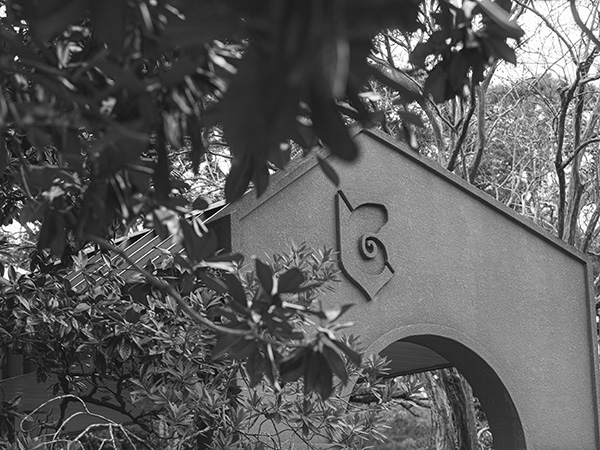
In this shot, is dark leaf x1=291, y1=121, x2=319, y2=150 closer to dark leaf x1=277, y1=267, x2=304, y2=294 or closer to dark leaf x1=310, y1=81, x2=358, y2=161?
dark leaf x1=277, y1=267, x2=304, y2=294

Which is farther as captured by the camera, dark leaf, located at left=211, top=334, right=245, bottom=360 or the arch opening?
the arch opening

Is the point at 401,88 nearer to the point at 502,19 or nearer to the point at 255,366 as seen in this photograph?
the point at 502,19

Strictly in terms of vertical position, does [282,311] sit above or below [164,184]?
below

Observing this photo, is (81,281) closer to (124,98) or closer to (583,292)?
(583,292)

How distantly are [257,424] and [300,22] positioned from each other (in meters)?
5.36

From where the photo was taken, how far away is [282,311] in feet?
7.14

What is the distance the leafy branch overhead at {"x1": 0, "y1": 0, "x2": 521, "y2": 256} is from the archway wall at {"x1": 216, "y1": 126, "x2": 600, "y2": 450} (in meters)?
4.17

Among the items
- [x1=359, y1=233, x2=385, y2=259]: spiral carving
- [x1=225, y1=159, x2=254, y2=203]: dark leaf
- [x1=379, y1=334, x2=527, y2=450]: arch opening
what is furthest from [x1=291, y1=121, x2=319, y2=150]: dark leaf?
[x1=379, y1=334, x2=527, y2=450]: arch opening

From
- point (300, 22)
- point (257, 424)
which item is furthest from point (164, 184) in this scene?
point (257, 424)

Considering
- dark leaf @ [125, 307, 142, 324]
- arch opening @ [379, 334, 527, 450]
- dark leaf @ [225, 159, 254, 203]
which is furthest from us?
arch opening @ [379, 334, 527, 450]

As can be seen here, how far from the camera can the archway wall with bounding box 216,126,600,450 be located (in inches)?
269

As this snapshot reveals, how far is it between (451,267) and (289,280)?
5.49m

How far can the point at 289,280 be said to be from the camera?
2.19 meters

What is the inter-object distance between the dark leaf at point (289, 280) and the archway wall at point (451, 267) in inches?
166
